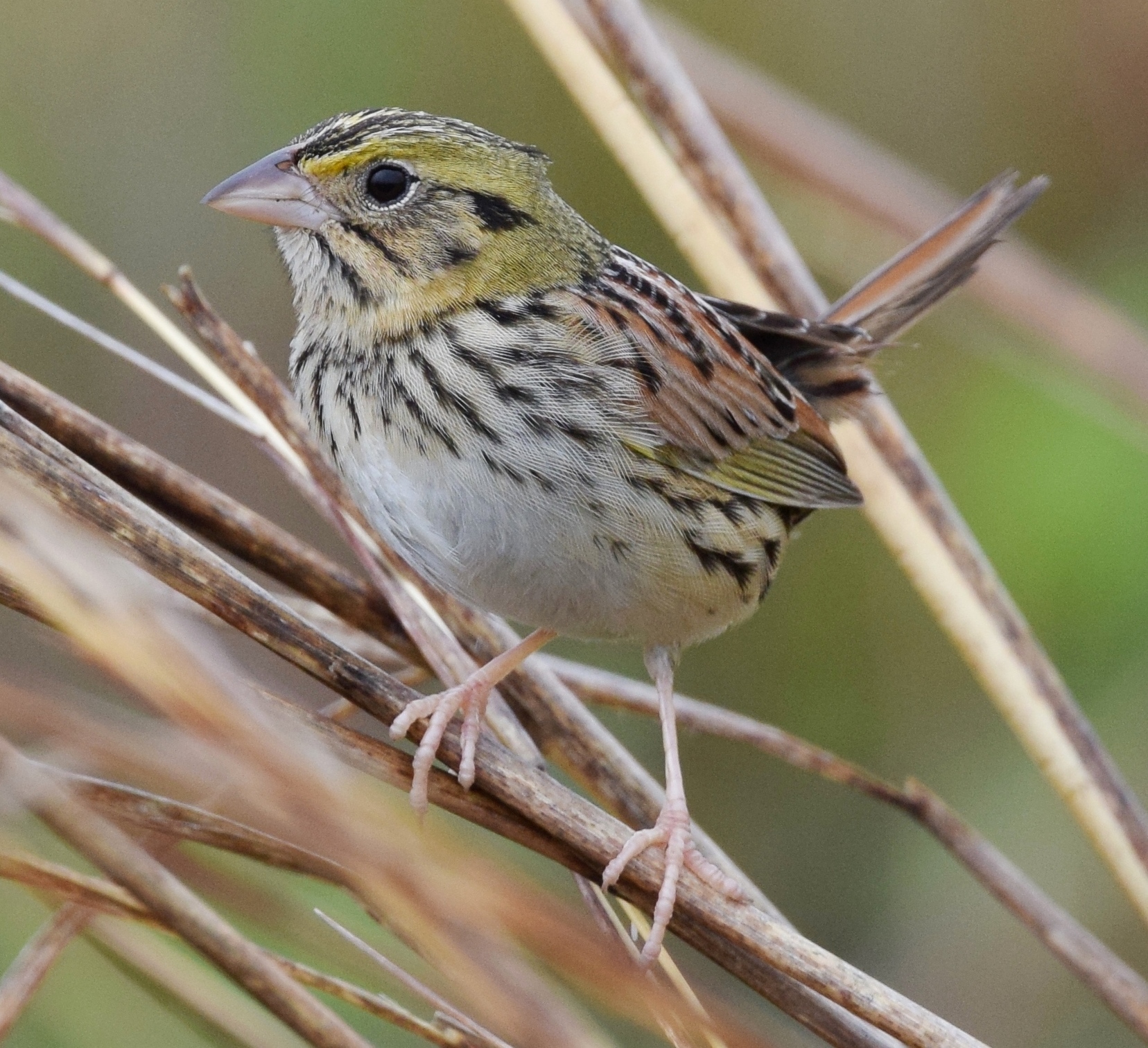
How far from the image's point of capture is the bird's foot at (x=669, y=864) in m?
1.48

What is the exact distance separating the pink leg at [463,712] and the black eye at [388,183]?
2.14 ft

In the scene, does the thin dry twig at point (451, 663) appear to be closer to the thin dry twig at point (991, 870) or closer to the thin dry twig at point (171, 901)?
the thin dry twig at point (991, 870)

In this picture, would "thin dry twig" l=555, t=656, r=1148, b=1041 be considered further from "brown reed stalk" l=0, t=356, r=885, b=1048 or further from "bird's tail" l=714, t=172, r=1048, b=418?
"bird's tail" l=714, t=172, r=1048, b=418

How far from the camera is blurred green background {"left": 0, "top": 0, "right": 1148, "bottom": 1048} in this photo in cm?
285

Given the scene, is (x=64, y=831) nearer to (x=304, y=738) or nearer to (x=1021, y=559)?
(x=304, y=738)

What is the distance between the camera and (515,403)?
1.93m

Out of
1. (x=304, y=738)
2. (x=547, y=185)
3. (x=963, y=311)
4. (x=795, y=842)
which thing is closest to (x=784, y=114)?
(x=547, y=185)

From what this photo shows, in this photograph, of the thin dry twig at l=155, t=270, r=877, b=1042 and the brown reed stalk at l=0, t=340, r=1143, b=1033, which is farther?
the thin dry twig at l=155, t=270, r=877, b=1042

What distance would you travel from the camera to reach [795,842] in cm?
325

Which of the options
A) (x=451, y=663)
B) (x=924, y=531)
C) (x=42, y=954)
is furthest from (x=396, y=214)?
(x=42, y=954)

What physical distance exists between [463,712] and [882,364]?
1.21m

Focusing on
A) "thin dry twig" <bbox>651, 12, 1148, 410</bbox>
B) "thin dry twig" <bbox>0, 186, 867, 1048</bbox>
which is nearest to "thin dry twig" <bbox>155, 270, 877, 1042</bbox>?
"thin dry twig" <bbox>0, 186, 867, 1048</bbox>

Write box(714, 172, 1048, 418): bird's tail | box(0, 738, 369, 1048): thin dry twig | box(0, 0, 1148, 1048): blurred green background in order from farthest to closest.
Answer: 1. box(0, 0, 1148, 1048): blurred green background
2. box(714, 172, 1048, 418): bird's tail
3. box(0, 738, 369, 1048): thin dry twig

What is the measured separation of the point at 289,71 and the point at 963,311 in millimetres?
1503
